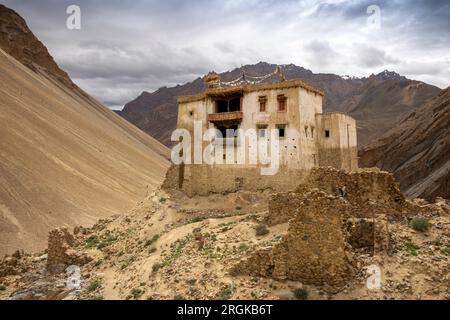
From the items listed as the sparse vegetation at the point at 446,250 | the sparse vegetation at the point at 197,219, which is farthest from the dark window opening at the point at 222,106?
the sparse vegetation at the point at 446,250

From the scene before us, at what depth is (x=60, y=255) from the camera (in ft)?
76.1

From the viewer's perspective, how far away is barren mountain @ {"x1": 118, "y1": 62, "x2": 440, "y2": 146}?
291ft

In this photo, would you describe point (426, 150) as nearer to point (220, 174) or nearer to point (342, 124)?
point (342, 124)

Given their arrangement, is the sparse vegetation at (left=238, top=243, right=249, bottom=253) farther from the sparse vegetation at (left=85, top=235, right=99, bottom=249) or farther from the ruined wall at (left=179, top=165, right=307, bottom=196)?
the sparse vegetation at (left=85, top=235, right=99, bottom=249)

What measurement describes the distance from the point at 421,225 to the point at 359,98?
11011 centimetres

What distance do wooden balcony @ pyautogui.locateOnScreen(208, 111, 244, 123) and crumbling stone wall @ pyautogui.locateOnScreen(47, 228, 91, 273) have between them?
1073 centimetres

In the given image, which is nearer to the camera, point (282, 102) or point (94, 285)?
point (94, 285)

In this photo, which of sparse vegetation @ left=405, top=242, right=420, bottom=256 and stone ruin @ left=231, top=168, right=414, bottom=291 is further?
sparse vegetation @ left=405, top=242, right=420, bottom=256

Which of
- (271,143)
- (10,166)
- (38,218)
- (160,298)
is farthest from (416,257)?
(10,166)

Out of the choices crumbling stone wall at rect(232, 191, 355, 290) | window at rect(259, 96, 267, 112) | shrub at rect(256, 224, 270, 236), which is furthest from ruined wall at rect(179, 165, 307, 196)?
crumbling stone wall at rect(232, 191, 355, 290)

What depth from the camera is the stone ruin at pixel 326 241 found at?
14.8 metres

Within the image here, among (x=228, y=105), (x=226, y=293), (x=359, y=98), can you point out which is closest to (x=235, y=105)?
(x=228, y=105)

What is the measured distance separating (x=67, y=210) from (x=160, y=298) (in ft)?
94.3

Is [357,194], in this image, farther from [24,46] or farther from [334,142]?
[24,46]
